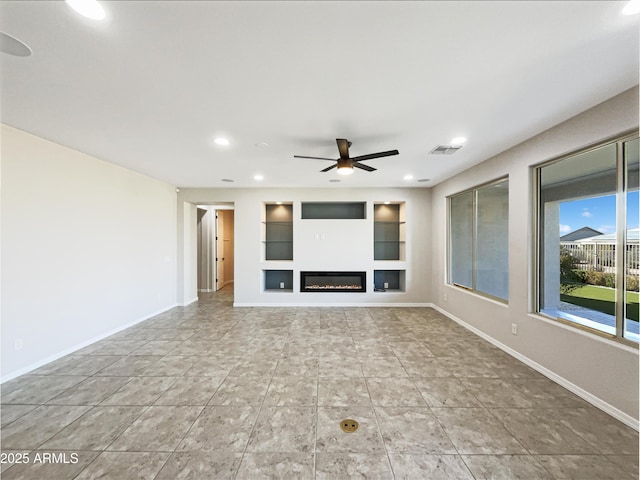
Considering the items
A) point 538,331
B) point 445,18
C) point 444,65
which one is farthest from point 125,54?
point 538,331

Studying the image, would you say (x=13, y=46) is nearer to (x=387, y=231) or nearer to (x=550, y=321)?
(x=550, y=321)

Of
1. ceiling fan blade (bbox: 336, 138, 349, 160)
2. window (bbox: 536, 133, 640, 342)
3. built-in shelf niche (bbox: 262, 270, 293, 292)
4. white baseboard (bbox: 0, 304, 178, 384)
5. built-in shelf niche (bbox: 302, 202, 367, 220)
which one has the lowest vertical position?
white baseboard (bbox: 0, 304, 178, 384)

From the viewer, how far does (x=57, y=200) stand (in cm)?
317

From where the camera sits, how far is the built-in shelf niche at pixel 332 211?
617 centimetres

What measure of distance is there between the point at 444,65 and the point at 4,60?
301 cm

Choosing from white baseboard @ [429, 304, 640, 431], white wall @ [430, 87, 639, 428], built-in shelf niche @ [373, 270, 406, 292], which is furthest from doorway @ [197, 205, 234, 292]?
white baseboard @ [429, 304, 640, 431]

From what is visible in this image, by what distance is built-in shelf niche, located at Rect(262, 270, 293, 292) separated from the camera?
20.6 feet

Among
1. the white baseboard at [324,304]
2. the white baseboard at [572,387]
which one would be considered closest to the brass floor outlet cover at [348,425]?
the white baseboard at [572,387]

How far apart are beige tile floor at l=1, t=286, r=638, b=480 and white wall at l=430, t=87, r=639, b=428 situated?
0.21 m

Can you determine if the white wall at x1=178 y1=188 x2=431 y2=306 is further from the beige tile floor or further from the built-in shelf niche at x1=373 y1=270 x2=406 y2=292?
the beige tile floor

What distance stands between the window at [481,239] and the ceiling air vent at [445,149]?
3.15 feet

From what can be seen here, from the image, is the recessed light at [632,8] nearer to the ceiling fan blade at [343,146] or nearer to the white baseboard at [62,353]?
the ceiling fan blade at [343,146]

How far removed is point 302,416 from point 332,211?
466cm

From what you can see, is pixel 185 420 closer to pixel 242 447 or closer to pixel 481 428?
pixel 242 447
